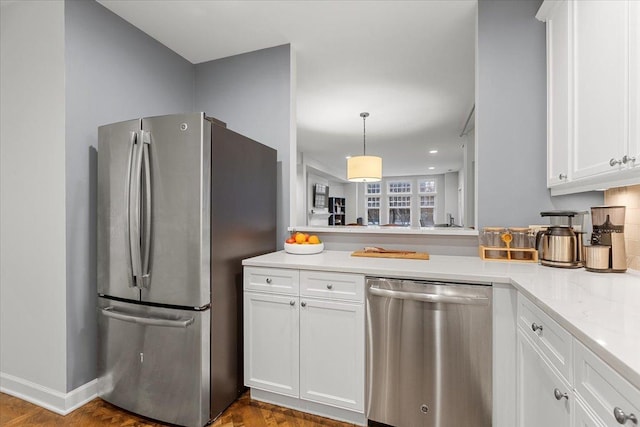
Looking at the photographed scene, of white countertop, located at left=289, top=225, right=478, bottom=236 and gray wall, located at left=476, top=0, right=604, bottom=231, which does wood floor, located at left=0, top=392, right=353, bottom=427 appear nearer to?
white countertop, located at left=289, top=225, right=478, bottom=236

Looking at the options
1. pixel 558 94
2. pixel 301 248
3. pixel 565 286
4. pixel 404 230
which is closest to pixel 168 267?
pixel 301 248

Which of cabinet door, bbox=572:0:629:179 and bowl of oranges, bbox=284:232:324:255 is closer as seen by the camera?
cabinet door, bbox=572:0:629:179

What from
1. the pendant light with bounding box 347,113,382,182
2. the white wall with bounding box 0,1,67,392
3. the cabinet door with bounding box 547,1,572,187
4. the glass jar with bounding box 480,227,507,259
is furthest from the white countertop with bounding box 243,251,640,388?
the pendant light with bounding box 347,113,382,182

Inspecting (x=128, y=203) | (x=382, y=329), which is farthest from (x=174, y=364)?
(x=382, y=329)

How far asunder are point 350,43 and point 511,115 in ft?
4.72

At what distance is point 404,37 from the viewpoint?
255 cm

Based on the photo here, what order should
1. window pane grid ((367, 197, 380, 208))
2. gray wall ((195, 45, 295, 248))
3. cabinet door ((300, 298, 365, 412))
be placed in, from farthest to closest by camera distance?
window pane grid ((367, 197, 380, 208)) < gray wall ((195, 45, 295, 248)) < cabinet door ((300, 298, 365, 412))

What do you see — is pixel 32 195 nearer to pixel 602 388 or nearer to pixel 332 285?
pixel 332 285

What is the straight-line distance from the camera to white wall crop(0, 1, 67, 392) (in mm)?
1913

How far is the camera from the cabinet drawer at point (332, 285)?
5.58 ft

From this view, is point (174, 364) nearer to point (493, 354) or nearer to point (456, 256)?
point (493, 354)

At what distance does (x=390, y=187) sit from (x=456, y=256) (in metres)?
8.75

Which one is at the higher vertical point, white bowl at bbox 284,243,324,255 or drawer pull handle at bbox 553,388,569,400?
white bowl at bbox 284,243,324,255

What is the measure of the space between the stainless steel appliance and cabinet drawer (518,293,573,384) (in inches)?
18.2
